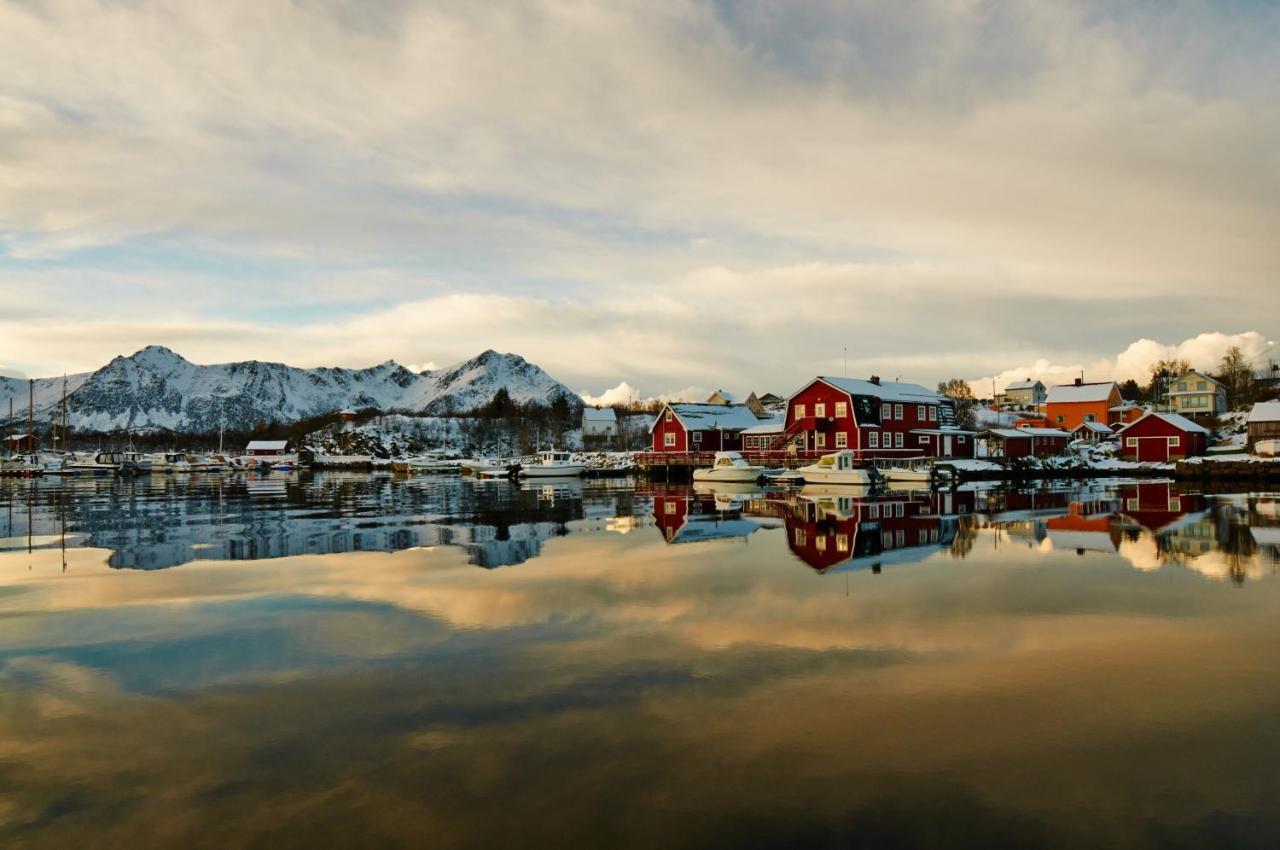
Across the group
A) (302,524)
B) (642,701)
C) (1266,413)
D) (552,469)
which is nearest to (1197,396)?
(1266,413)

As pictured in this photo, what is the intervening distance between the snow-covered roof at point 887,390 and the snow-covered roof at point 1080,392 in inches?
2063

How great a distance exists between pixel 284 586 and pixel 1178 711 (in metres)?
14.3

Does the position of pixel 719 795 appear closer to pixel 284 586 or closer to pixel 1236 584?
pixel 284 586

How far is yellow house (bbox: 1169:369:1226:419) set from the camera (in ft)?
345

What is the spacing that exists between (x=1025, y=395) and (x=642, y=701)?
156 metres

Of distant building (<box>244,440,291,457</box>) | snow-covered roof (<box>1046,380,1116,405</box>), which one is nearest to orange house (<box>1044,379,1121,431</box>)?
snow-covered roof (<box>1046,380,1116,405</box>)

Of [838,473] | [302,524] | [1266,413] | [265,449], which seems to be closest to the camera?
[302,524]

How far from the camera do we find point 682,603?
13.8 metres

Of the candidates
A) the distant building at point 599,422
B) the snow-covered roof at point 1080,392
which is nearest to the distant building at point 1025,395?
the snow-covered roof at point 1080,392

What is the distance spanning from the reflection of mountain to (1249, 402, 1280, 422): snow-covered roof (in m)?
63.2

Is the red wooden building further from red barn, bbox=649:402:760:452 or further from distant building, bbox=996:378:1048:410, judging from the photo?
distant building, bbox=996:378:1048:410

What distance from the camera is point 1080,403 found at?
112m

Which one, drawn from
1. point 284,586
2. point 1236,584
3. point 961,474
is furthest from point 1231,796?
point 961,474

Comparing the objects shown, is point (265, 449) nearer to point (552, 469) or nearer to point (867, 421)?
point (552, 469)
